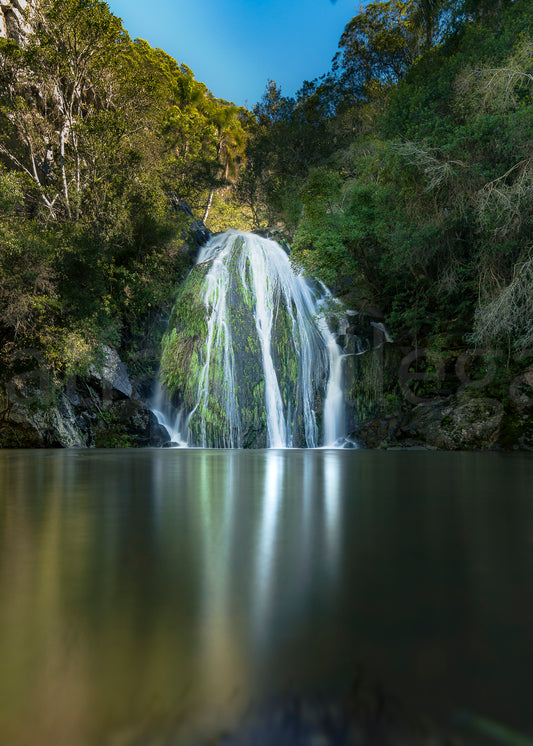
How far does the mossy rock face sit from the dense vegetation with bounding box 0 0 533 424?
1.55m

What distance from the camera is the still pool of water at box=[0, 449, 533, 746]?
0.44 metres

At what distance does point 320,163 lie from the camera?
22.1m

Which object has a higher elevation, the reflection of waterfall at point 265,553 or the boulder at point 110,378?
the boulder at point 110,378

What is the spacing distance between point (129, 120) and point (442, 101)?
10.8m

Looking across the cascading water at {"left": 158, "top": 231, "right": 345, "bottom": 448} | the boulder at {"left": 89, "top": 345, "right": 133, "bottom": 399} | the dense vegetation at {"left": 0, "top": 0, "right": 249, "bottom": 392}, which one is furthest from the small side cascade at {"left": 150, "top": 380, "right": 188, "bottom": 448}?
the dense vegetation at {"left": 0, "top": 0, "right": 249, "bottom": 392}

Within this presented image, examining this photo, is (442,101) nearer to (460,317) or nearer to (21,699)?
(460,317)

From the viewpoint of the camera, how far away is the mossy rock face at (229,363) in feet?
38.3

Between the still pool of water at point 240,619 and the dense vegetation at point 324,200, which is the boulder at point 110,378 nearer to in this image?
the dense vegetation at point 324,200

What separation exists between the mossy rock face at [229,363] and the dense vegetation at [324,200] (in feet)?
5.07

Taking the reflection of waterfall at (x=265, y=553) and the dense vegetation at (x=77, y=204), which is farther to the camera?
the dense vegetation at (x=77, y=204)

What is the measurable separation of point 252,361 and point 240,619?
38.9 feet

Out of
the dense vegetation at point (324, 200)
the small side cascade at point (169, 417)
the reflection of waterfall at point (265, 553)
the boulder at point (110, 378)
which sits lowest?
the reflection of waterfall at point (265, 553)

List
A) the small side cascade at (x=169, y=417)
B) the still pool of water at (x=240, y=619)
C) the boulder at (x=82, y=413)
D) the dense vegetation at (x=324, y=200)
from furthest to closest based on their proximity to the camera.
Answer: the small side cascade at (x=169, y=417) → the boulder at (x=82, y=413) → the dense vegetation at (x=324, y=200) → the still pool of water at (x=240, y=619)

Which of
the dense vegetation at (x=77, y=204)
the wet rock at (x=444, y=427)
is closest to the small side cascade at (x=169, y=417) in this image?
the dense vegetation at (x=77, y=204)
